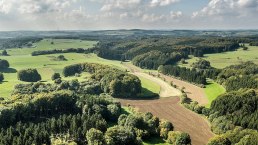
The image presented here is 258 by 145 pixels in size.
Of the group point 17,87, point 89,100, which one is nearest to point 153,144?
point 89,100

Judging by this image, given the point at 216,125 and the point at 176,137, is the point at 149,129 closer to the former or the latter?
the point at 176,137

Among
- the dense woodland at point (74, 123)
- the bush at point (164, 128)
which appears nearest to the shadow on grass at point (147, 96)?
the dense woodland at point (74, 123)

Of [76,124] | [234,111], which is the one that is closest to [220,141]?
[234,111]

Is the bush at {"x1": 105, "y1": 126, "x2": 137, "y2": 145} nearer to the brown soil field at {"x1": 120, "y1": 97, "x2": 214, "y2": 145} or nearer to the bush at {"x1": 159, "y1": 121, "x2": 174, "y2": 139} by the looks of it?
the bush at {"x1": 159, "y1": 121, "x2": 174, "y2": 139}

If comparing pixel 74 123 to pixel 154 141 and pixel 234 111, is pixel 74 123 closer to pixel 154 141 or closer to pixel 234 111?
pixel 154 141

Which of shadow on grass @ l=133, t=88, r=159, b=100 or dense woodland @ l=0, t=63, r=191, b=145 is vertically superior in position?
dense woodland @ l=0, t=63, r=191, b=145

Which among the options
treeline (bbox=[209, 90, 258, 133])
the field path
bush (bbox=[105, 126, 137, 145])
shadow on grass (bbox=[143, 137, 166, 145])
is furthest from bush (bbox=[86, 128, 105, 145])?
treeline (bbox=[209, 90, 258, 133])

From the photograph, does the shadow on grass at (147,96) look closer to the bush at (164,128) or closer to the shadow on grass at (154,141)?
the bush at (164,128)

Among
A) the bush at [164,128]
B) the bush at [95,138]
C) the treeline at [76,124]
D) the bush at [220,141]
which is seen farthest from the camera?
the bush at [164,128]
